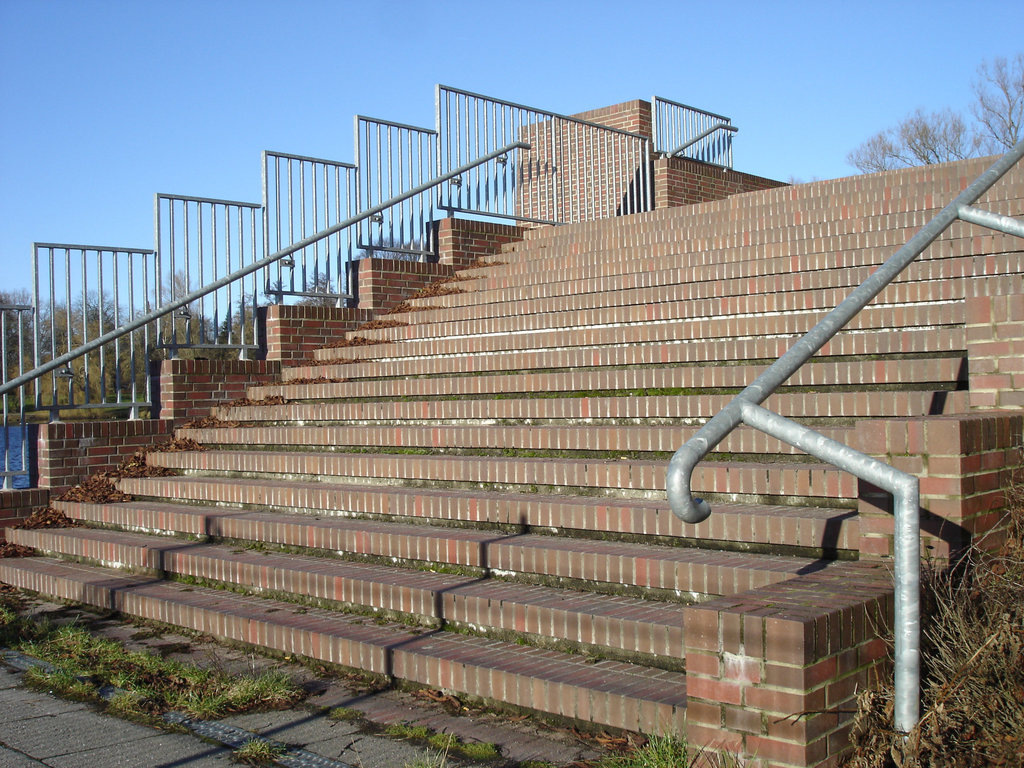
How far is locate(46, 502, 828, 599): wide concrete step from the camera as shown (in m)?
4.23

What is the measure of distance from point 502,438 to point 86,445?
14.3 ft

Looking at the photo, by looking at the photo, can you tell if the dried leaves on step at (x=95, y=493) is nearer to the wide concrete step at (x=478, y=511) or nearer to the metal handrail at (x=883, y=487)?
the wide concrete step at (x=478, y=511)

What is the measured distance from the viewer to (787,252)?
7.76 m

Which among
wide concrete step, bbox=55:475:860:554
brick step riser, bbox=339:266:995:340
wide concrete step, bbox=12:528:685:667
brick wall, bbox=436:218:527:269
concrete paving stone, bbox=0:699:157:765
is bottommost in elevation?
concrete paving stone, bbox=0:699:157:765

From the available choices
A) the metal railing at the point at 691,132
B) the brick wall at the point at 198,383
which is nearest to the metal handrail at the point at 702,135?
the metal railing at the point at 691,132

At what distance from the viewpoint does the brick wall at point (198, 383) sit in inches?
365

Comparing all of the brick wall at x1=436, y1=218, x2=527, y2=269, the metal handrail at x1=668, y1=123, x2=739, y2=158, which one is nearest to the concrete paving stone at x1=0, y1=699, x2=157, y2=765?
the brick wall at x1=436, y1=218, x2=527, y2=269

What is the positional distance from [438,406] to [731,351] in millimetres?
2324

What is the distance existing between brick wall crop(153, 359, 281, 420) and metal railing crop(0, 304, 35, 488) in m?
1.15

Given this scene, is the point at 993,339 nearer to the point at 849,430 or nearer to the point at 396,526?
the point at 849,430

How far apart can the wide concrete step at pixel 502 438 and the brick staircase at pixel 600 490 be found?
0.02 m

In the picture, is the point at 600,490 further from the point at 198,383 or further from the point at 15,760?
the point at 198,383

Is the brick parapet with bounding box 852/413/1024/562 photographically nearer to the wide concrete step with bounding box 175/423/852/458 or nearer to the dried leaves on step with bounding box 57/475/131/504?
the wide concrete step with bounding box 175/423/852/458

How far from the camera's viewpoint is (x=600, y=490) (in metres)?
5.59
